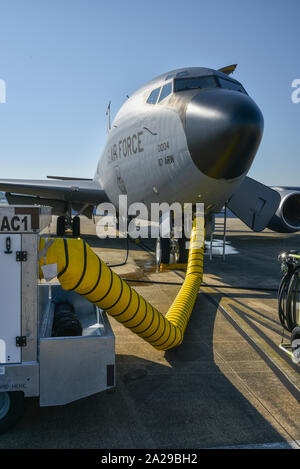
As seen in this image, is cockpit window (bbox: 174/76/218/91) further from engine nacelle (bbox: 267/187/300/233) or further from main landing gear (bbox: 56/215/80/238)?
main landing gear (bbox: 56/215/80/238)

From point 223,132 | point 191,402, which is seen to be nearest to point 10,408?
point 191,402

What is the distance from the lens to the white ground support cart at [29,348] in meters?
3.33

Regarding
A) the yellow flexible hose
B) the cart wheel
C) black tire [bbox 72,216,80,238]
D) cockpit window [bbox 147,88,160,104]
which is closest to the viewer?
the cart wheel

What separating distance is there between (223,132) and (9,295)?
616 cm

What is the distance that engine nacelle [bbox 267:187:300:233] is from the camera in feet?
55.2

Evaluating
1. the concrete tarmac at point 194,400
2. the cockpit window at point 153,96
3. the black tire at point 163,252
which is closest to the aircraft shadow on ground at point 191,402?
the concrete tarmac at point 194,400

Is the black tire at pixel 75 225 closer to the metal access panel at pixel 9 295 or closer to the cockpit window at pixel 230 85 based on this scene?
the cockpit window at pixel 230 85

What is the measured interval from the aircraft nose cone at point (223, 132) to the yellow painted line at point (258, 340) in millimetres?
3056

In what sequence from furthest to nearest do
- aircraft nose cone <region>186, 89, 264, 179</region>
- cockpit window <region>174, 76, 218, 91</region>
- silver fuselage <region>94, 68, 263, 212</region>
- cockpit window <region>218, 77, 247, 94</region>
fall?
cockpit window <region>218, 77, 247, 94</region> → cockpit window <region>174, 76, 218, 91</region> → silver fuselage <region>94, 68, 263, 212</region> → aircraft nose cone <region>186, 89, 264, 179</region>

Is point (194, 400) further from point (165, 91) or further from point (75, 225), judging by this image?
point (75, 225)

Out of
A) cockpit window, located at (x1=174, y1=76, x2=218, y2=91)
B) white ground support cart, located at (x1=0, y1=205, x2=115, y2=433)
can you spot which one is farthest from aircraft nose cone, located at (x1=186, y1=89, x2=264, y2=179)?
white ground support cart, located at (x1=0, y1=205, x2=115, y2=433)

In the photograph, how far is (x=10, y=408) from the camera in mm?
3459

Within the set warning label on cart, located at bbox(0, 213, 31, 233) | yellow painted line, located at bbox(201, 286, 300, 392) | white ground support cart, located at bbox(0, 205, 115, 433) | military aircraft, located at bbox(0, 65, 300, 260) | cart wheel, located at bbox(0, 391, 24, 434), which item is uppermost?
military aircraft, located at bbox(0, 65, 300, 260)

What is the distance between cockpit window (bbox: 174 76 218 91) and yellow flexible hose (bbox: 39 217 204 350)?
6.37 meters
